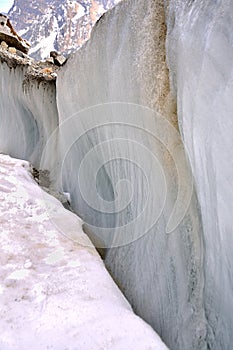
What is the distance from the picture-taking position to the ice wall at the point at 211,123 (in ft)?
3.95

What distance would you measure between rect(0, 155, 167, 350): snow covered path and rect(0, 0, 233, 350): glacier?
0.98 ft

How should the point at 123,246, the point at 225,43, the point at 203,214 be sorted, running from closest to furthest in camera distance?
the point at 225,43 < the point at 203,214 < the point at 123,246

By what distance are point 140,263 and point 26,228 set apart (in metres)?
0.66

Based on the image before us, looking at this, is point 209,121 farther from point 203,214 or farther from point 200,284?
point 200,284

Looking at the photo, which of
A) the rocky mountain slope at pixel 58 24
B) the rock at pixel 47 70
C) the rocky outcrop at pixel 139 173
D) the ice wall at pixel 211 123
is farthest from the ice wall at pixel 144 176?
the rocky mountain slope at pixel 58 24

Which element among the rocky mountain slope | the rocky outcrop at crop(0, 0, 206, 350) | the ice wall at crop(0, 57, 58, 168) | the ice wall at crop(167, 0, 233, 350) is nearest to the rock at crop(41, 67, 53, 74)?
the ice wall at crop(0, 57, 58, 168)

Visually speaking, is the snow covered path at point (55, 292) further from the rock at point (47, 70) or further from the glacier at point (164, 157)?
the rock at point (47, 70)

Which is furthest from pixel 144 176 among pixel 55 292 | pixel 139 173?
pixel 55 292

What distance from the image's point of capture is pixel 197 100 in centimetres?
136

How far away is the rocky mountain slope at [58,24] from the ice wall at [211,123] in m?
52.8

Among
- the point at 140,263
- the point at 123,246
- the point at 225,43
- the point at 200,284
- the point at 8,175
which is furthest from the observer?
the point at 8,175

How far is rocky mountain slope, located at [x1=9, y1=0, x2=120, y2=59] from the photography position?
5719cm

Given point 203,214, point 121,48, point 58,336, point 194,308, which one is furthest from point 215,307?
point 121,48

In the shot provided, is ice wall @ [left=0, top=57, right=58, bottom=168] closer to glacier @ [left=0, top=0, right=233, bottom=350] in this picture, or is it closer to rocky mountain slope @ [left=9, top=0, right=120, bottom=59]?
glacier @ [left=0, top=0, right=233, bottom=350]
